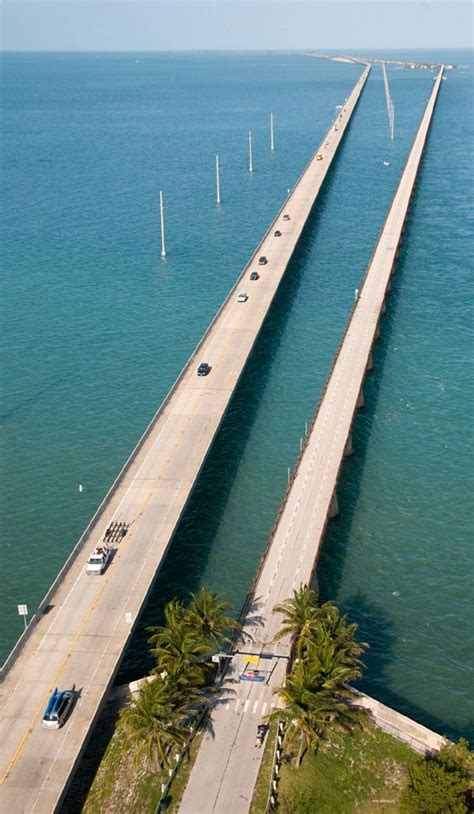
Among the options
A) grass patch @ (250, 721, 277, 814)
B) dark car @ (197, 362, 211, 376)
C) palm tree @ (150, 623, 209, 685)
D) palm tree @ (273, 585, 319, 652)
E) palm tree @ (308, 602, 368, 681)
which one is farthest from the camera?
dark car @ (197, 362, 211, 376)

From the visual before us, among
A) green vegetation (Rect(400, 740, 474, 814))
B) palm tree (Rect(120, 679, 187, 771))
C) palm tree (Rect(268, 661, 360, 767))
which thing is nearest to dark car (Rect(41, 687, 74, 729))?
palm tree (Rect(120, 679, 187, 771))

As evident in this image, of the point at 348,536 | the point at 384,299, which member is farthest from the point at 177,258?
the point at 348,536

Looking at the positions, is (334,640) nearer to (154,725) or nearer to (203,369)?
(154,725)

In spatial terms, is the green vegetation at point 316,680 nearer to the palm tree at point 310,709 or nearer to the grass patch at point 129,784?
the palm tree at point 310,709

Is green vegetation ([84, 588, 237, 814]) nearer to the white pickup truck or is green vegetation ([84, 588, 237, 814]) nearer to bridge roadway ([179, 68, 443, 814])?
bridge roadway ([179, 68, 443, 814])

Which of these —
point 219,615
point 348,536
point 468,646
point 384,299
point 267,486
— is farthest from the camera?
point 384,299

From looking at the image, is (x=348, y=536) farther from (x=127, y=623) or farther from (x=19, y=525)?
(x=19, y=525)

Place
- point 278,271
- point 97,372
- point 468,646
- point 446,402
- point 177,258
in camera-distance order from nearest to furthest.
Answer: point 468,646, point 446,402, point 97,372, point 278,271, point 177,258
